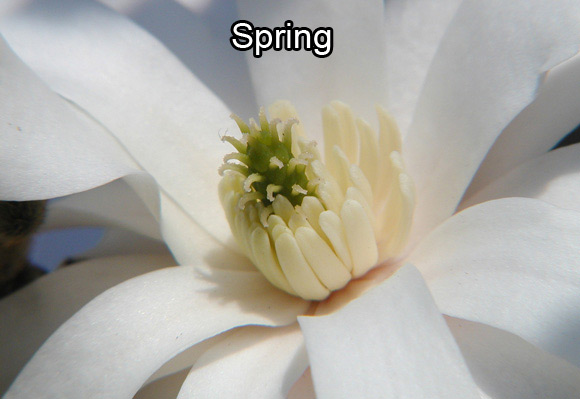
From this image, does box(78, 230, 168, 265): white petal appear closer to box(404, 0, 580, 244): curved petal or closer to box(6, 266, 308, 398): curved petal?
box(6, 266, 308, 398): curved petal

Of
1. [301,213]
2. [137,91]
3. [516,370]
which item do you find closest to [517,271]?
[516,370]

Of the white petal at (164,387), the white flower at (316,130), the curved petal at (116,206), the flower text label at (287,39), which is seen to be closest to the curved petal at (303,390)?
the white flower at (316,130)

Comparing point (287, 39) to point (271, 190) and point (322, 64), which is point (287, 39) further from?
point (271, 190)

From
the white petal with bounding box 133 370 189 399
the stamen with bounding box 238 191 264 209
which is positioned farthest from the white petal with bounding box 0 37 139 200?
the white petal with bounding box 133 370 189 399

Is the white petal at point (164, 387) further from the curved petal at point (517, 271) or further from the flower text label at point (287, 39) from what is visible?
the flower text label at point (287, 39)

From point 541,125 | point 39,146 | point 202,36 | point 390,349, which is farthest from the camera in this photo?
point 202,36

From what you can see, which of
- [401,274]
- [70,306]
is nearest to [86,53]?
[70,306]

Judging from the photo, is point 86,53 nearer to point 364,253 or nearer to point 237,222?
point 237,222
